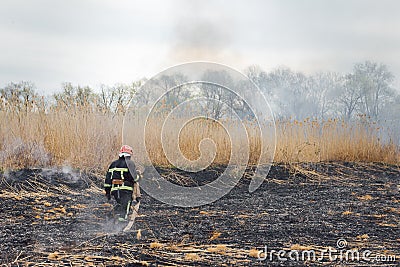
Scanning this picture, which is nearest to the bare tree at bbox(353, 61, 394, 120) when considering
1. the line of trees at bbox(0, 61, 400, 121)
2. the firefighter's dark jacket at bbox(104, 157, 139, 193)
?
the line of trees at bbox(0, 61, 400, 121)

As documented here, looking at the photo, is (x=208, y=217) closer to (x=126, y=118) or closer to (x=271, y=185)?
(x=271, y=185)

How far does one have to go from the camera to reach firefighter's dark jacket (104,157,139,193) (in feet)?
14.7

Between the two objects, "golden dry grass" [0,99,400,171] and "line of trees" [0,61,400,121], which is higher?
"line of trees" [0,61,400,121]

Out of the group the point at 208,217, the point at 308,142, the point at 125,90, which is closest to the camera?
the point at 208,217

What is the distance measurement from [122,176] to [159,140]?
3673mm

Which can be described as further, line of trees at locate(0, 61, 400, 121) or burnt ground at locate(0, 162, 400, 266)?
line of trees at locate(0, 61, 400, 121)

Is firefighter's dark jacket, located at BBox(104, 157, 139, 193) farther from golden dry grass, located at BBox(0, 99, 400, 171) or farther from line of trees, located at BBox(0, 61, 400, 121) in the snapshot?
line of trees, located at BBox(0, 61, 400, 121)

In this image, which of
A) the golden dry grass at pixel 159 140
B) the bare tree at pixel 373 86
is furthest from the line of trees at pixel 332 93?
the golden dry grass at pixel 159 140

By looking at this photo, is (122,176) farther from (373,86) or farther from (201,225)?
(373,86)

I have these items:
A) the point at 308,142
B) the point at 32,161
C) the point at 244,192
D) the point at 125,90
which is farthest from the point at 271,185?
the point at 125,90

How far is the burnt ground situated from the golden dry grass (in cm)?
51

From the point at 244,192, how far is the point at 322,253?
128 inches

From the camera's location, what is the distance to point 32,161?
698 centimetres

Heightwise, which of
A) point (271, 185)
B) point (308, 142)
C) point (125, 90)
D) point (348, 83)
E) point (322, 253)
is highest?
point (348, 83)
